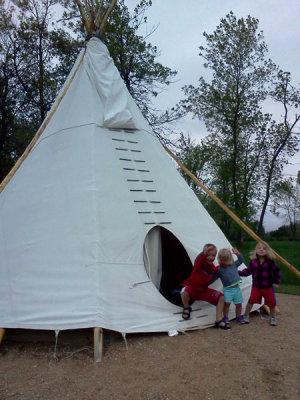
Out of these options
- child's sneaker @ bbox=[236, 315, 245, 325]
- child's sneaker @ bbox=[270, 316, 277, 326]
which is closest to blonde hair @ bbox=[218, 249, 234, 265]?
child's sneaker @ bbox=[236, 315, 245, 325]

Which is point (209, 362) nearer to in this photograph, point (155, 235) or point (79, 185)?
point (155, 235)

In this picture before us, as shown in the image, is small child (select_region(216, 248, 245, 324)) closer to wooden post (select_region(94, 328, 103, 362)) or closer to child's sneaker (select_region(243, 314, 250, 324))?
child's sneaker (select_region(243, 314, 250, 324))

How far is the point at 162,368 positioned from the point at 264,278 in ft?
6.62

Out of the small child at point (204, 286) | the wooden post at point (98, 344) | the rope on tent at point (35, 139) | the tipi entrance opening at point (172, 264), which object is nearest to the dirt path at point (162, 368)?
the wooden post at point (98, 344)

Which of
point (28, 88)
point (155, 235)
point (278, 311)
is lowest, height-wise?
point (278, 311)

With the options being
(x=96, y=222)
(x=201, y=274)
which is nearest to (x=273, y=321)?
(x=201, y=274)

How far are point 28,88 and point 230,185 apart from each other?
441 inches

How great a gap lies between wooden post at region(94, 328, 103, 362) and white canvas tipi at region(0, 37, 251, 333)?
0.07 meters

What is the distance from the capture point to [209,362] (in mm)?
3469

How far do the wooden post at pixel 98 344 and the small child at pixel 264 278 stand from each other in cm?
203

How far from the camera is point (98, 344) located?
3.60m

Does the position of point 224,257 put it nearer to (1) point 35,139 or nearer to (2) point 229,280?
(2) point 229,280

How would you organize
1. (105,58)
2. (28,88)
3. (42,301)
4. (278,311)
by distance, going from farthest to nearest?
(28,88), (105,58), (278,311), (42,301)

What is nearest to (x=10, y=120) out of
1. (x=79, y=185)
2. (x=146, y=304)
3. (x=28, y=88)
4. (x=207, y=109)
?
(x=28, y=88)
